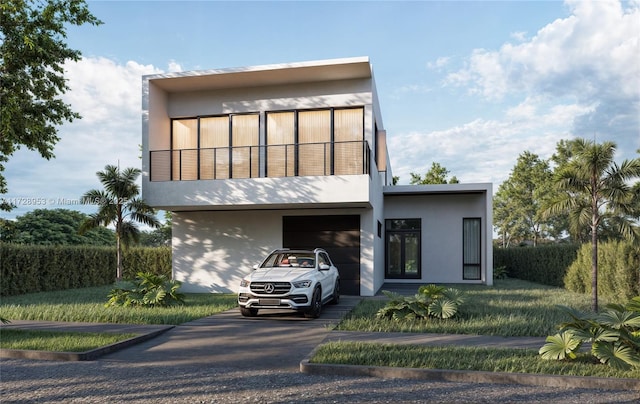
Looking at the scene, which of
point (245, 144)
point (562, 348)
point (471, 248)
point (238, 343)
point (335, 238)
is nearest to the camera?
point (562, 348)

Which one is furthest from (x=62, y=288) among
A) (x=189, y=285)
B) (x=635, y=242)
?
(x=635, y=242)

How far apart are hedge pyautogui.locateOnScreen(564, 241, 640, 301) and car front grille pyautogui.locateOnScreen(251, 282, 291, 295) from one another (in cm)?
1067

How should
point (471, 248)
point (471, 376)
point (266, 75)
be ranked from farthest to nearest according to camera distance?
1. point (471, 248)
2. point (266, 75)
3. point (471, 376)

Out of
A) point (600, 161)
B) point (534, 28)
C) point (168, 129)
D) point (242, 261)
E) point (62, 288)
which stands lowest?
point (62, 288)

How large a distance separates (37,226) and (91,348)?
3779 centimetres

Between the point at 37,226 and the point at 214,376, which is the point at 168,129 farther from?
the point at 37,226

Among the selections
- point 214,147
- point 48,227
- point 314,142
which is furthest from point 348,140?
point 48,227

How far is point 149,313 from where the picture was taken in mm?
11055

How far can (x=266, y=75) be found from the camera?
1489cm

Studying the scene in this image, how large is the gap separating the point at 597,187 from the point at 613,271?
13.7ft

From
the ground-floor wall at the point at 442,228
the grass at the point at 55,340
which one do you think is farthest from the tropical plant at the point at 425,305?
the ground-floor wall at the point at 442,228

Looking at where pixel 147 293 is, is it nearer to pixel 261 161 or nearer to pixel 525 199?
pixel 261 161

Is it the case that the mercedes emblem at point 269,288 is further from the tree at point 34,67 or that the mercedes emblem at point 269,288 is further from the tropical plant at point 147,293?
the tree at point 34,67

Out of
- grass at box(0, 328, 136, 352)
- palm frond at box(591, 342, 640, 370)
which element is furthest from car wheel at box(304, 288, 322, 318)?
palm frond at box(591, 342, 640, 370)
